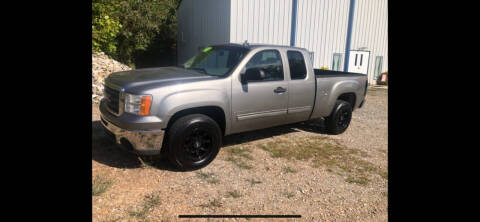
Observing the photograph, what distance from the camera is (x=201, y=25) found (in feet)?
47.3

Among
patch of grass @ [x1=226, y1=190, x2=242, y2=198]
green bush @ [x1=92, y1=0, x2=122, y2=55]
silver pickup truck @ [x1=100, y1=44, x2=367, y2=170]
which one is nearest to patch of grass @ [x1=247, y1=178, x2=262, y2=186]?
patch of grass @ [x1=226, y1=190, x2=242, y2=198]

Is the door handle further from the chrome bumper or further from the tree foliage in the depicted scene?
the tree foliage

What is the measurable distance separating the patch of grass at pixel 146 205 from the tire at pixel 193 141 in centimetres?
64

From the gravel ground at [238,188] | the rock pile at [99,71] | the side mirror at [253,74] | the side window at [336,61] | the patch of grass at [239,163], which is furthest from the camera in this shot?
the side window at [336,61]

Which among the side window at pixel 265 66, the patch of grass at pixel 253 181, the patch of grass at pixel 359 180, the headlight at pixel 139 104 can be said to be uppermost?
the side window at pixel 265 66

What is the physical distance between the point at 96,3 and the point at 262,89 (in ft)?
26.1

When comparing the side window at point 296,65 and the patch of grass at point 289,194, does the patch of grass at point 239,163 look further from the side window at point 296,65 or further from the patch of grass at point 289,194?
the side window at point 296,65

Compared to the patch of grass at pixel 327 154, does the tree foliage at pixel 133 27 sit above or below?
above

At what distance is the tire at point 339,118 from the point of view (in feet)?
19.4

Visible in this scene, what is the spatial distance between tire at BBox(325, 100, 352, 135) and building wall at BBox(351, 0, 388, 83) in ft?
31.3

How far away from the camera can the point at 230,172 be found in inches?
160

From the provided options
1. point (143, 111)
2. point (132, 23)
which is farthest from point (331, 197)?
point (132, 23)

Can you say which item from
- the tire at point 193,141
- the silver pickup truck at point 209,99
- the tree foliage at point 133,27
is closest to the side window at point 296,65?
the silver pickup truck at point 209,99
